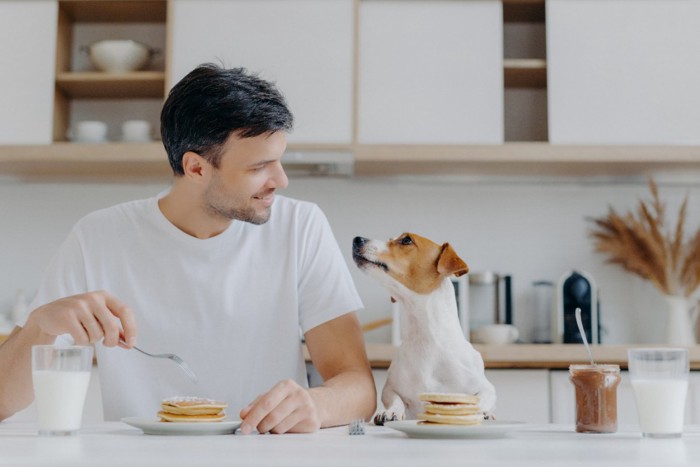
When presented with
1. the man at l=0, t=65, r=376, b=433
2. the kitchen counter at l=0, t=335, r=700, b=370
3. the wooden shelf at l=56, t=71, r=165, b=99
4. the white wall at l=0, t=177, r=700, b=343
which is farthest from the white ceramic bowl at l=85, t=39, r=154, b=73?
the man at l=0, t=65, r=376, b=433

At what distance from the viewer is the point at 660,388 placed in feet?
3.46

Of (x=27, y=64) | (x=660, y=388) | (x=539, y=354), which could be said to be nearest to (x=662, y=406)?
(x=660, y=388)

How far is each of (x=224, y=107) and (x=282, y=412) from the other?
26.3 inches

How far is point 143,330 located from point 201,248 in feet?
0.61

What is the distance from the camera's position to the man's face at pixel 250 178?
1.59m

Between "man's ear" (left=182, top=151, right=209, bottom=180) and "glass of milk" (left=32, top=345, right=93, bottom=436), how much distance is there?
63 centimetres

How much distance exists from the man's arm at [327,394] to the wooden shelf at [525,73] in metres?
1.71

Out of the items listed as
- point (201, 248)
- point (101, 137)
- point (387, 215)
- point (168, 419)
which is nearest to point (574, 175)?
point (387, 215)

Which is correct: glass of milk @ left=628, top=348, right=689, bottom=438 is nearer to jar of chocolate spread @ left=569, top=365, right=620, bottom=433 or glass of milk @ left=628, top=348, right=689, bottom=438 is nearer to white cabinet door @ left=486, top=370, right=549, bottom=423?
jar of chocolate spread @ left=569, top=365, right=620, bottom=433

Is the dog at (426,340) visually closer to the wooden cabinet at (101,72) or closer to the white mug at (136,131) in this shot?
the white mug at (136,131)

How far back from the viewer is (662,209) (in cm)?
307

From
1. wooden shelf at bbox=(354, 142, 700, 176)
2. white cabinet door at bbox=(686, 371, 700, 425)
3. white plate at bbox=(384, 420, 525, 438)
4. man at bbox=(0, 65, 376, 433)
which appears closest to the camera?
white plate at bbox=(384, 420, 525, 438)

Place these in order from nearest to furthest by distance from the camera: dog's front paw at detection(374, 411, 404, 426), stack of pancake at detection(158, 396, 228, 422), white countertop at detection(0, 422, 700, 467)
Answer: white countertop at detection(0, 422, 700, 467)
stack of pancake at detection(158, 396, 228, 422)
dog's front paw at detection(374, 411, 404, 426)

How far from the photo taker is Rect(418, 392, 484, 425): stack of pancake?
3.37 ft
